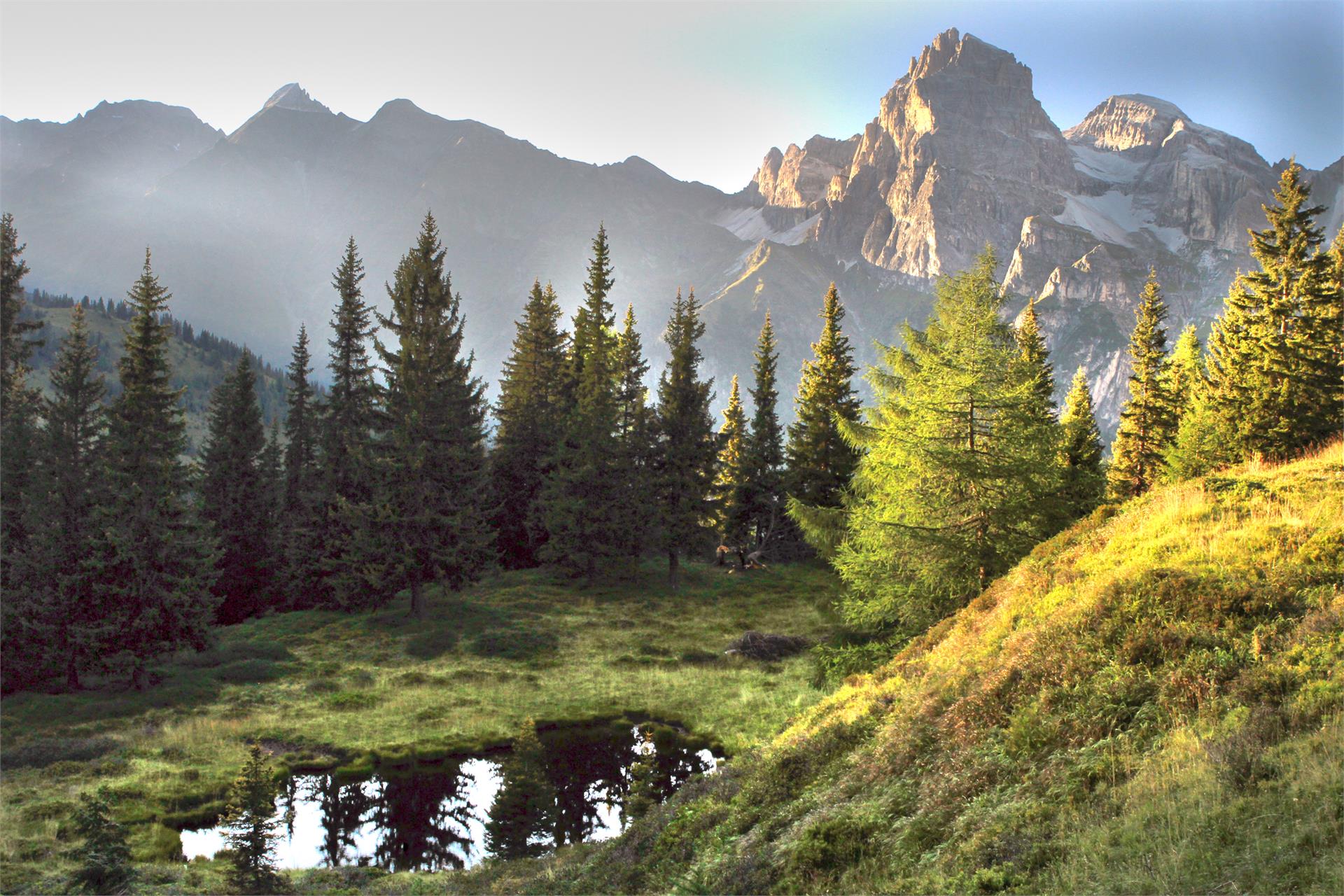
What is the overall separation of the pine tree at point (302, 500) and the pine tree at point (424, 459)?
447 centimetres

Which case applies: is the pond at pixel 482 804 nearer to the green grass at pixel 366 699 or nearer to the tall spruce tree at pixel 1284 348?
the green grass at pixel 366 699

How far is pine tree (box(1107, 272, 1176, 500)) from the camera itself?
43250mm

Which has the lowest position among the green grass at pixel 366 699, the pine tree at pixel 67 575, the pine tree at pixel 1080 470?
the green grass at pixel 366 699

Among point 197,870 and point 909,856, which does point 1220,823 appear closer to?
point 909,856

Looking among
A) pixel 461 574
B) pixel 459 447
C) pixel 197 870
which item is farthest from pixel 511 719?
pixel 459 447

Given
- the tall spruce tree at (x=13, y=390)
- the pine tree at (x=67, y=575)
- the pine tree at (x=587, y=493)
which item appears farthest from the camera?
the pine tree at (x=587, y=493)

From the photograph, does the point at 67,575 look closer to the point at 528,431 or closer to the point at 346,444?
the point at 346,444

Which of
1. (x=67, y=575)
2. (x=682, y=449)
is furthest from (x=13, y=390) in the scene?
(x=682, y=449)

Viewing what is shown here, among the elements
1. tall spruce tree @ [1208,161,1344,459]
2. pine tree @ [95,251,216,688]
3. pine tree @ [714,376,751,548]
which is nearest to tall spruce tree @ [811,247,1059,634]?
tall spruce tree @ [1208,161,1344,459]

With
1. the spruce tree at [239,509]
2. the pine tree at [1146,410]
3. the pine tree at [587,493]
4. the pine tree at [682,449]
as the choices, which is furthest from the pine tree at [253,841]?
the pine tree at [1146,410]

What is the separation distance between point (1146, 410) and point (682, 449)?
27734 mm

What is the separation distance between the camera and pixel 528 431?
4897cm

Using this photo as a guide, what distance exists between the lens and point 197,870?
1388 cm

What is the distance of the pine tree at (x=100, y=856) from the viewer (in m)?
11.5
